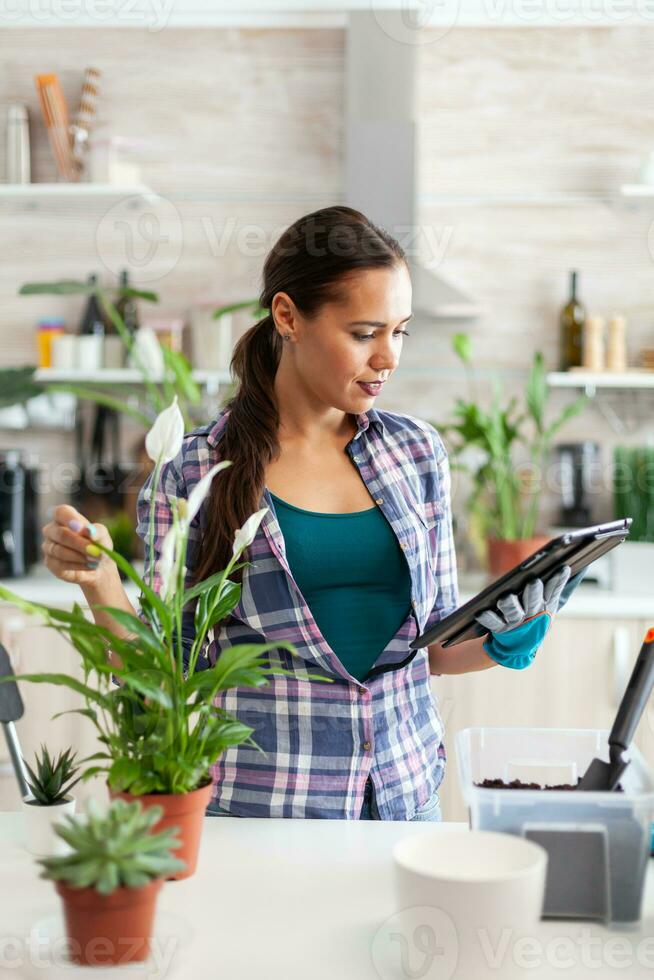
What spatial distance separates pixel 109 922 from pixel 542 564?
56 cm

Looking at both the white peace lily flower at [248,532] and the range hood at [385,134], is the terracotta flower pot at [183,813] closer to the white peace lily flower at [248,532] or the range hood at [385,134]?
the white peace lily flower at [248,532]

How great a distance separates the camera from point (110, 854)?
2.52 ft

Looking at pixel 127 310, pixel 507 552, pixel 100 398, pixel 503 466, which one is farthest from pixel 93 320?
pixel 507 552

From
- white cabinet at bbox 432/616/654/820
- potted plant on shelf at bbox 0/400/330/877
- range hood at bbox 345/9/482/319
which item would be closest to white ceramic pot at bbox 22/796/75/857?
potted plant on shelf at bbox 0/400/330/877

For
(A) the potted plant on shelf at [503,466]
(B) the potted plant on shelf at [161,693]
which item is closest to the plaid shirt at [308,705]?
(B) the potted plant on shelf at [161,693]

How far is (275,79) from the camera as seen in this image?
3.15 metres

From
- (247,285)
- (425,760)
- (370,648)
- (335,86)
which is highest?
(335,86)

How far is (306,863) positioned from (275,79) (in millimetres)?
2666

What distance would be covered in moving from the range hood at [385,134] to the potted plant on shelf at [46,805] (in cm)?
209

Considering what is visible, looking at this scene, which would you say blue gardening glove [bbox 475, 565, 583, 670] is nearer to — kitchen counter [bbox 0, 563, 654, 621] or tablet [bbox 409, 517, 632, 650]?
tablet [bbox 409, 517, 632, 650]

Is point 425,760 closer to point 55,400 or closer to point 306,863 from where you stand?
point 306,863

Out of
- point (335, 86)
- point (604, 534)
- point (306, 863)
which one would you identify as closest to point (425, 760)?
point (306, 863)

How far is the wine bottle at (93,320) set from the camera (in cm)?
316

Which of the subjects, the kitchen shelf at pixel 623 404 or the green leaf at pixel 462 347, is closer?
the green leaf at pixel 462 347
